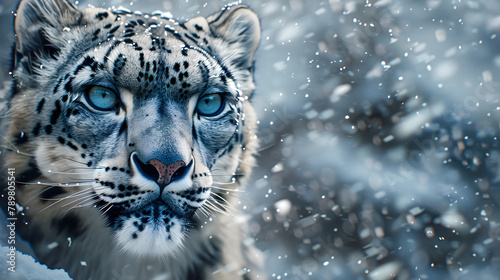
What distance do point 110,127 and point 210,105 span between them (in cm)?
32

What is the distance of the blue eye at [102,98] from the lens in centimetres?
111

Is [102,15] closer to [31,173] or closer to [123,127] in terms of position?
[123,127]

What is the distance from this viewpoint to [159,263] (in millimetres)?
1262

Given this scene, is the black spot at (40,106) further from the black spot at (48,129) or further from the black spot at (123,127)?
the black spot at (123,127)

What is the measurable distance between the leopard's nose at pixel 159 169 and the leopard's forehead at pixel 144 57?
0.23 meters

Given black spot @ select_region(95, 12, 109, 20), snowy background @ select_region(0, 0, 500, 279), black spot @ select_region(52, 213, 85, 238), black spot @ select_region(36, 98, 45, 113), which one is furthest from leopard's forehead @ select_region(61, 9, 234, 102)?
snowy background @ select_region(0, 0, 500, 279)

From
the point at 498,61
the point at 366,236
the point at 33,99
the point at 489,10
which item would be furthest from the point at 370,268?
the point at 33,99

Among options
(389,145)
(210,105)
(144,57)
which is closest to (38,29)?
(144,57)

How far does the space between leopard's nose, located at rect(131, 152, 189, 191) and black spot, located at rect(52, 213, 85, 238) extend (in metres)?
0.31

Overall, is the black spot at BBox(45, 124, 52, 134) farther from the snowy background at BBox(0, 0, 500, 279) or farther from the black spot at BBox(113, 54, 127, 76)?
the snowy background at BBox(0, 0, 500, 279)

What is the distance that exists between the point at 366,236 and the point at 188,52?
164 centimetres

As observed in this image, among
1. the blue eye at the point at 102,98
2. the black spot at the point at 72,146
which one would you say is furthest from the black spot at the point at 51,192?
the blue eye at the point at 102,98

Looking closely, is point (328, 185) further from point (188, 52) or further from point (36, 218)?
point (36, 218)

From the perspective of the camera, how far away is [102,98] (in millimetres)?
1115
